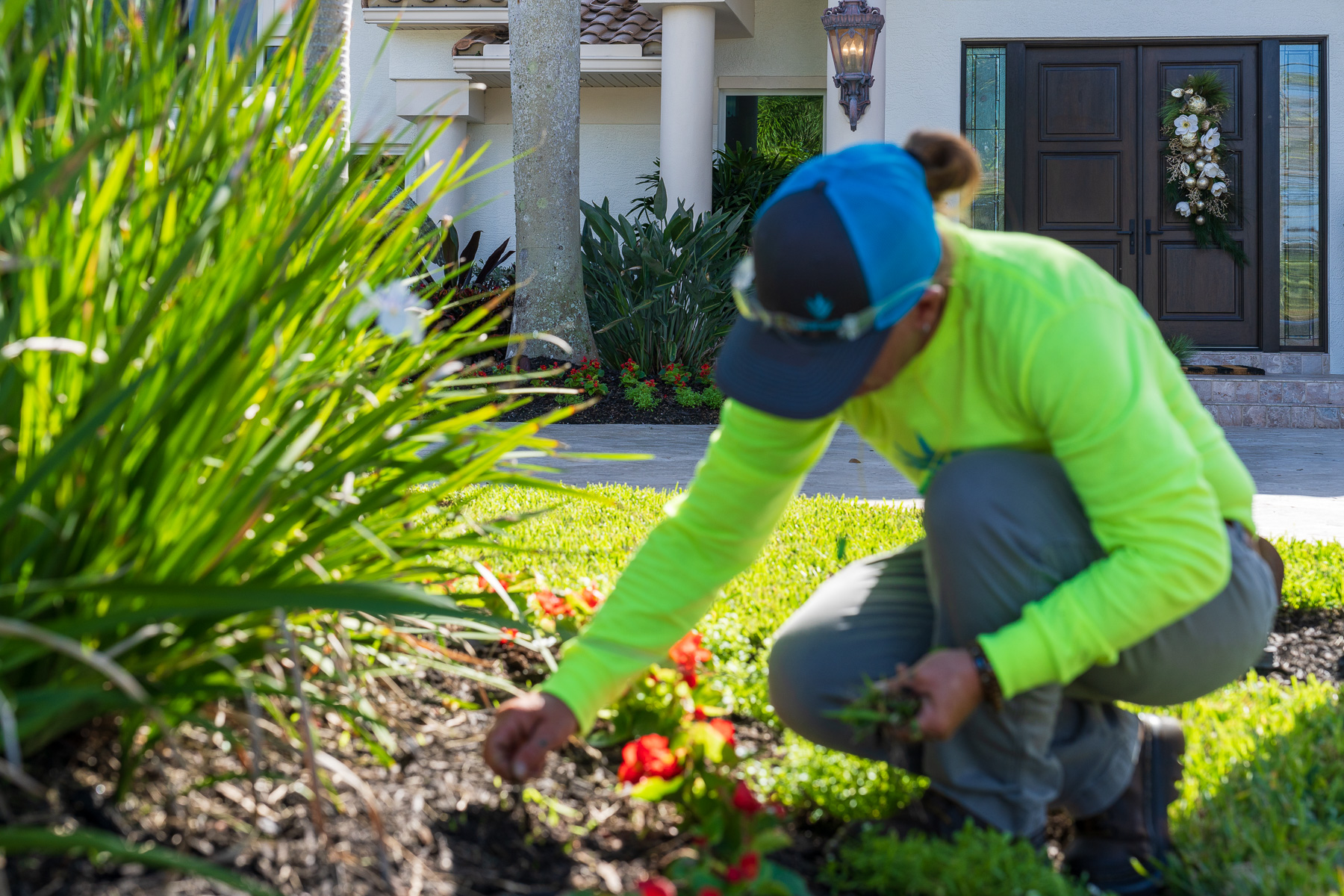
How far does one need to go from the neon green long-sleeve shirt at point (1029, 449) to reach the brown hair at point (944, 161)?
66mm

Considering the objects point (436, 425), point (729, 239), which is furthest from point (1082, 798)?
point (729, 239)

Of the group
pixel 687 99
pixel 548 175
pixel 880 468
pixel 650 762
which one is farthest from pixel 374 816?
pixel 687 99

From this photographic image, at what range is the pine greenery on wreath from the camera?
28.0 ft

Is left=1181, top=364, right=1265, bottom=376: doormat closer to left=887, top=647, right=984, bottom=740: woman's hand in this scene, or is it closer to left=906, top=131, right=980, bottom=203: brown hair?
left=906, top=131, right=980, bottom=203: brown hair

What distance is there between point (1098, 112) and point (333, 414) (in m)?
8.45

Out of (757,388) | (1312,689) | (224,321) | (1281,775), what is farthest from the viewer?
(1312,689)

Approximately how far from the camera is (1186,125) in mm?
8508

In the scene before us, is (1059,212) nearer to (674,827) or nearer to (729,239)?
(729,239)

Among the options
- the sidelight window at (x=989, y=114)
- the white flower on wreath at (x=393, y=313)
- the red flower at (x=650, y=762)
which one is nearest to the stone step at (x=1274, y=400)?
the sidelight window at (x=989, y=114)

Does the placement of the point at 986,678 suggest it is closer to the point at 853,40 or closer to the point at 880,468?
the point at 880,468

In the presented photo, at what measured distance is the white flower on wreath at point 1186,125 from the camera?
8.49 metres

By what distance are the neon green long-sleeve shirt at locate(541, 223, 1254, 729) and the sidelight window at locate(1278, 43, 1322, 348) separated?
795cm

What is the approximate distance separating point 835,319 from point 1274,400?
274 inches

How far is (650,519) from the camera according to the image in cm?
352
